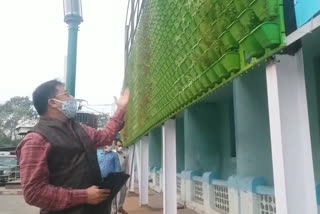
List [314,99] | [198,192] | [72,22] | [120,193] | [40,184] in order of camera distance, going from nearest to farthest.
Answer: [40,184] → [314,99] → [72,22] → [198,192] → [120,193]

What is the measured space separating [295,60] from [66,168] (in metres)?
1.56

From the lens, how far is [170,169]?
5414 mm

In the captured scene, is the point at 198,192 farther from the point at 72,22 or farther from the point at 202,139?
the point at 72,22

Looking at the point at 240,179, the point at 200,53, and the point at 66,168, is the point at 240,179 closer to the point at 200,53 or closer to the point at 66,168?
the point at 200,53

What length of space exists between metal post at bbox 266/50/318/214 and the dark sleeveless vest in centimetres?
118

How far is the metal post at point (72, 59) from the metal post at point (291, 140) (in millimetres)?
3740

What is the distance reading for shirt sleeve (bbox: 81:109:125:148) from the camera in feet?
9.14

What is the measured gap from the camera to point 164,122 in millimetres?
5500

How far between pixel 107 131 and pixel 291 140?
1416 mm

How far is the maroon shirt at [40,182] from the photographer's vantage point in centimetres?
222

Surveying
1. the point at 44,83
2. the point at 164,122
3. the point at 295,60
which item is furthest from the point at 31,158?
the point at 164,122

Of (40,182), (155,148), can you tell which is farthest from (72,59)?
(155,148)

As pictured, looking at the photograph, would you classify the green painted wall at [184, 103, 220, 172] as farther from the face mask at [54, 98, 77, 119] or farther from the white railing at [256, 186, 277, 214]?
the face mask at [54, 98, 77, 119]

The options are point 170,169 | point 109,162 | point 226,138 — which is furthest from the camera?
point 226,138
